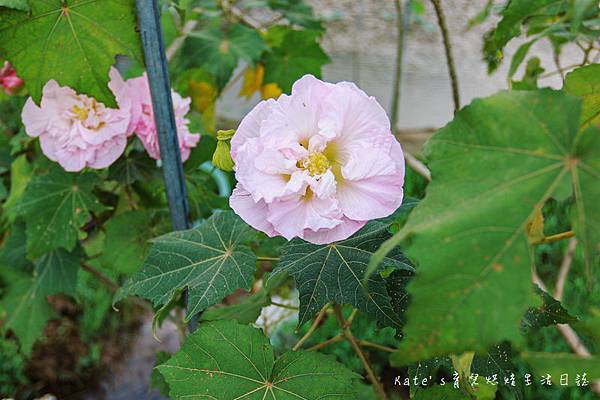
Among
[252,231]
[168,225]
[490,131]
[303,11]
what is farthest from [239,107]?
[490,131]

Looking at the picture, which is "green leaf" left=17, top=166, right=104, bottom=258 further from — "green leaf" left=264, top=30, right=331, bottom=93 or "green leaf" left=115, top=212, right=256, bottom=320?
"green leaf" left=264, top=30, right=331, bottom=93

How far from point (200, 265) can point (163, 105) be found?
0.66 feet

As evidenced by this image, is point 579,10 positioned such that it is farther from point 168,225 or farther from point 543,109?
point 168,225

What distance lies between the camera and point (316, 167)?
0.56m

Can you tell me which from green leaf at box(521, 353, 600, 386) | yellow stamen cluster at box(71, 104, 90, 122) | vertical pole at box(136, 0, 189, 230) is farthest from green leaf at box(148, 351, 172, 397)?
green leaf at box(521, 353, 600, 386)

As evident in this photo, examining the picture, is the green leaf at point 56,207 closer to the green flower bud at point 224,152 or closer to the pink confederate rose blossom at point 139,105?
the pink confederate rose blossom at point 139,105

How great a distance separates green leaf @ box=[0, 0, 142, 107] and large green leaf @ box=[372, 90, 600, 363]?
1.52 ft

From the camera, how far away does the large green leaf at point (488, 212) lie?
380 millimetres

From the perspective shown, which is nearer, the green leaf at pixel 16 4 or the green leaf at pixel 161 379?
the green leaf at pixel 16 4

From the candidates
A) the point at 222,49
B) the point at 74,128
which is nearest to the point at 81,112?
the point at 74,128

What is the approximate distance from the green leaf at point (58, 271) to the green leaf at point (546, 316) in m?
0.71

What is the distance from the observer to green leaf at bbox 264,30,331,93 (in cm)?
133

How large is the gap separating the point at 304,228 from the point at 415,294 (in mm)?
161

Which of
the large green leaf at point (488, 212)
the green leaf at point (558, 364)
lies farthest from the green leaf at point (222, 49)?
the green leaf at point (558, 364)
